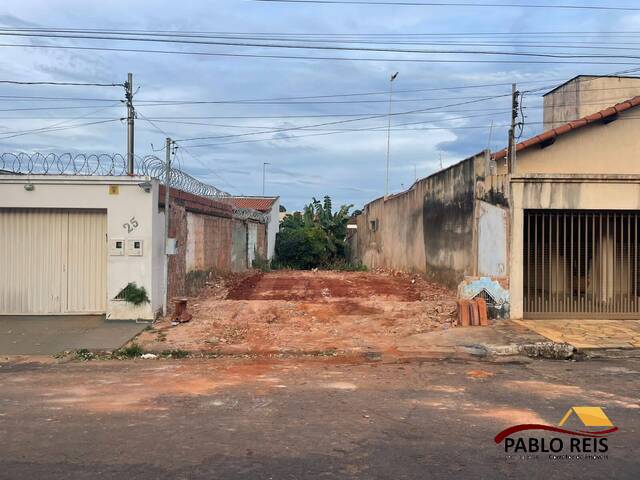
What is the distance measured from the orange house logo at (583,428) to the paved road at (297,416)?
10 cm

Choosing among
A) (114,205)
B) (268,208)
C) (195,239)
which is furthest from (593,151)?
(268,208)

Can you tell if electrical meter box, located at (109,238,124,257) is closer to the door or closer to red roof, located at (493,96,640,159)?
the door

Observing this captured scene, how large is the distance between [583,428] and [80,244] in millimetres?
9769

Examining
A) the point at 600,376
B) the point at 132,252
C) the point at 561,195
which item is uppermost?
the point at 561,195

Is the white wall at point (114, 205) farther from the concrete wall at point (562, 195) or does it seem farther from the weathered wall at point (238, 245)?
the weathered wall at point (238, 245)

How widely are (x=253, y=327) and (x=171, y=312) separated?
2268 millimetres

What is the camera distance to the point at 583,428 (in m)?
5.11

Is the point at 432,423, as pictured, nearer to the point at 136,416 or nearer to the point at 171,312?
the point at 136,416

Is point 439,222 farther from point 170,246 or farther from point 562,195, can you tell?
point 170,246

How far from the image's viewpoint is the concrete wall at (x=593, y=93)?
17531mm

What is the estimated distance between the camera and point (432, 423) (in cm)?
525

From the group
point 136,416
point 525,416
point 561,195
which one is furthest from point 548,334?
point 136,416

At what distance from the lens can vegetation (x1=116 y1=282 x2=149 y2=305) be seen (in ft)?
35.9

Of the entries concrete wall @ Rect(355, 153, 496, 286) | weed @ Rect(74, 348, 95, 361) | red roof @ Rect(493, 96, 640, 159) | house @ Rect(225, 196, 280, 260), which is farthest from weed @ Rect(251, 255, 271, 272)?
weed @ Rect(74, 348, 95, 361)
